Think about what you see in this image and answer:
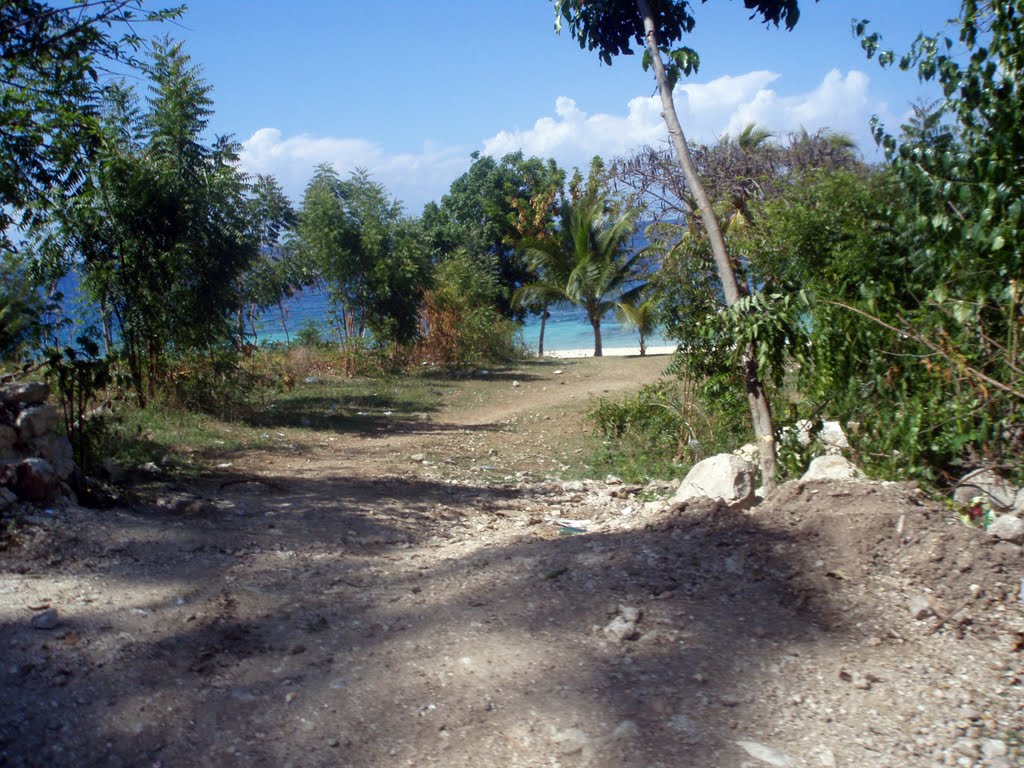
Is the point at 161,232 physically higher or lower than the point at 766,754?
higher

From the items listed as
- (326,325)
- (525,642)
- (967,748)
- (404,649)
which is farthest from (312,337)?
(967,748)

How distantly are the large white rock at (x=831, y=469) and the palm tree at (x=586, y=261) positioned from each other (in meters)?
19.6

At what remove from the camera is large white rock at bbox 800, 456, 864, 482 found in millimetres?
5688

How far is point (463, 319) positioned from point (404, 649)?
61.7 feet

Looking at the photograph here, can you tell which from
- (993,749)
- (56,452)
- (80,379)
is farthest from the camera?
(80,379)

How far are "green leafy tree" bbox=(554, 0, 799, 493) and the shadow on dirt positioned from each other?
4.62ft

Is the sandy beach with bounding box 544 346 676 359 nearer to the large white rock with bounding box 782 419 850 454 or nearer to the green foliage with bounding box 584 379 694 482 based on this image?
the green foliage with bounding box 584 379 694 482

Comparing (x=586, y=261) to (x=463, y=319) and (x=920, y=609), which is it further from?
(x=920, y=609)

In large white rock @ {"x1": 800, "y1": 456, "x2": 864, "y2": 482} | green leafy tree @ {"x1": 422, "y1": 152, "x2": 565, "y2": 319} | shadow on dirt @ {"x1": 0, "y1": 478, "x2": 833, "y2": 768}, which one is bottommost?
shadow on dirt @ {"x1": 0, "y1": 478, "x2": 833, "y2": 768}

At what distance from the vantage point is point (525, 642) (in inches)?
148

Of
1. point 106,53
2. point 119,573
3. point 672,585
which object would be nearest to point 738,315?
point 672,585

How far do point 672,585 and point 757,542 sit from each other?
0.62 m

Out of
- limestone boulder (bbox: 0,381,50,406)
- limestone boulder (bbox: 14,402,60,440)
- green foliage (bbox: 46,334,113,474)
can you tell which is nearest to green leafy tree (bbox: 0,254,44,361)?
green foliage (bbox: 46,334,113,474)

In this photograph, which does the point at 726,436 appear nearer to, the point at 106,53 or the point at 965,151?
the point at 965,151
